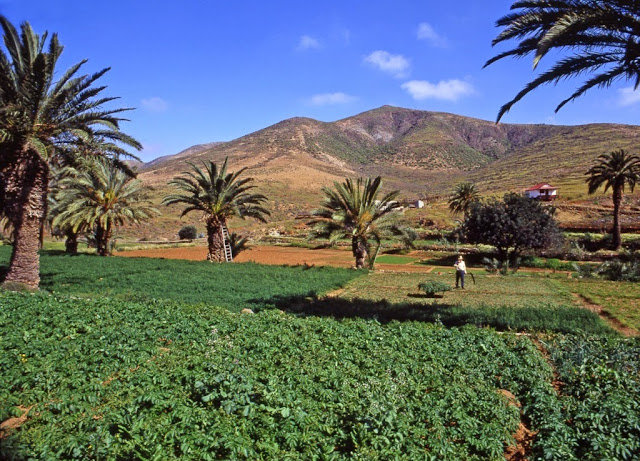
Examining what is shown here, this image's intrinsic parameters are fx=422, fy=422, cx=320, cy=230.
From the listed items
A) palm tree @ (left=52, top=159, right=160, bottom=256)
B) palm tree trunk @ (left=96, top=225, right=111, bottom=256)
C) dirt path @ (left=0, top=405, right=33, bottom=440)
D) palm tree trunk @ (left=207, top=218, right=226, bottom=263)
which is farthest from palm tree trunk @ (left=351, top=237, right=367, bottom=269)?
dirt path @ (left=0, top=405, right=33, bottom=440)

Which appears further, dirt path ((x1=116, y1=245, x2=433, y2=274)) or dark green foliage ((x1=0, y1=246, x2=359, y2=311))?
dirt path ((x1=116, y1=245, x2=433, y2=274))

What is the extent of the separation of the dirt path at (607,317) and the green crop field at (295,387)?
1164 millimetres

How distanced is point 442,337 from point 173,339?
554cm

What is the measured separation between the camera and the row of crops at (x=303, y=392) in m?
4.80

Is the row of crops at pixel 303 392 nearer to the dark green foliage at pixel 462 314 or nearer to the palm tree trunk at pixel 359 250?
the dark green foliage at pixel 462 314

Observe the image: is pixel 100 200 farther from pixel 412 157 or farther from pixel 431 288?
pixel 412 157

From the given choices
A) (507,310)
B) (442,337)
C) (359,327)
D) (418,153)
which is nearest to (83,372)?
(359,327)

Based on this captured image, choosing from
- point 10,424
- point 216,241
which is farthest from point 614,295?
point 216,241

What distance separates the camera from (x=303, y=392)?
599 cm

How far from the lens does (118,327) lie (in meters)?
8.99

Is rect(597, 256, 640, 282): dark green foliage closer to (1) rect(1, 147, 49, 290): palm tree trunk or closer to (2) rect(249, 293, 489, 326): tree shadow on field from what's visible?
(2) rect(249, 293, 489, 326): tree shadow on field

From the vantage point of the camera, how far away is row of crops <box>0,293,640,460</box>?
480 centimetres

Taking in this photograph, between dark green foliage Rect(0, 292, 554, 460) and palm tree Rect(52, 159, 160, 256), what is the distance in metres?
17.6

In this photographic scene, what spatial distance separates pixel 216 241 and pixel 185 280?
25.5ft
